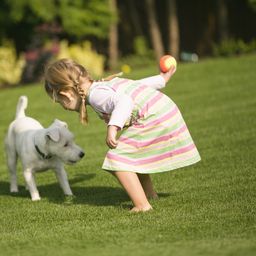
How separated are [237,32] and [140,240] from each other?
20742 millimetres

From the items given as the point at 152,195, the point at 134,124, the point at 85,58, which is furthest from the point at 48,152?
the point at 85,58

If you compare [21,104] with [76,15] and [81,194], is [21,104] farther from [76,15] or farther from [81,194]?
[76,15]

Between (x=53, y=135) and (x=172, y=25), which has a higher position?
(x=53, y=135)

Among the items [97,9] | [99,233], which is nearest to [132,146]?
[99,233]

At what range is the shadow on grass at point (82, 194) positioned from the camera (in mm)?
7203

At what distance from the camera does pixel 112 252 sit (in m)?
4.98

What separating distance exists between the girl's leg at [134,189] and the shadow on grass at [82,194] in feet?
1.87

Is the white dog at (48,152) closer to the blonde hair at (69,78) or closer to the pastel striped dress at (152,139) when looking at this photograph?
the blonde hair at (69,78)

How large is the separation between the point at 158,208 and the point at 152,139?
599 millimetres

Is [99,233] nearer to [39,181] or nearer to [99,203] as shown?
[99,203]

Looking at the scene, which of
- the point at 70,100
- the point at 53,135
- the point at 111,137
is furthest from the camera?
the point at 53,135

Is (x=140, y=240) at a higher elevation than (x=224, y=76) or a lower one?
higher

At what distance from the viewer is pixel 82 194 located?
25.5 ft

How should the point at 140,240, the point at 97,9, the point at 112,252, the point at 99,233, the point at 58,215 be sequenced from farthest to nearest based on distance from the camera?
1. the point at 97,9
2. the point at 58,215
3. the point at 99,233
4. the point at 140,240
5. the point at 112,252
